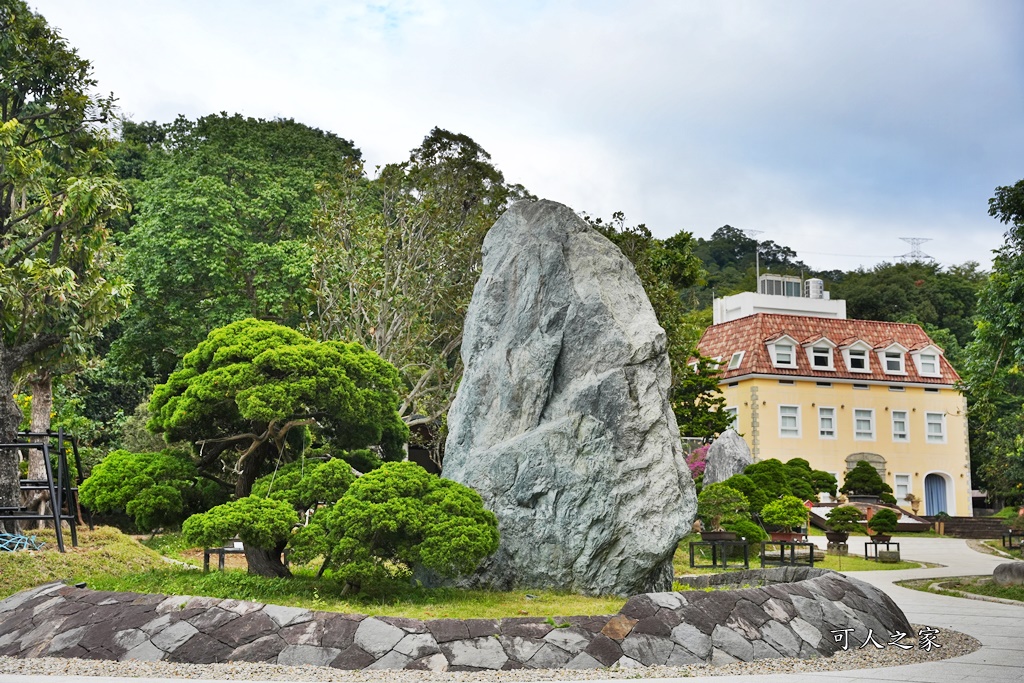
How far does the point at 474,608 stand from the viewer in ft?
29.9

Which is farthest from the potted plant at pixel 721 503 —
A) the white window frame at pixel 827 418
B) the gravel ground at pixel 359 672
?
the white window frame at pixel 827 418

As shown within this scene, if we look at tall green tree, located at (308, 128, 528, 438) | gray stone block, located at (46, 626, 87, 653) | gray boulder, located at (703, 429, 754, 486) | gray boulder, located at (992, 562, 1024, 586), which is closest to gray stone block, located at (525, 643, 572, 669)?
gray stone block, located at (46, 626, 87, 653)

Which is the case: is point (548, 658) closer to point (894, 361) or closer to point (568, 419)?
point (568, 419)

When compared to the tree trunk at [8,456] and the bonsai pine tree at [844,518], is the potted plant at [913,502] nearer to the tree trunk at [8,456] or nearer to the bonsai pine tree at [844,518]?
the bonsai pine tree at [844,518]

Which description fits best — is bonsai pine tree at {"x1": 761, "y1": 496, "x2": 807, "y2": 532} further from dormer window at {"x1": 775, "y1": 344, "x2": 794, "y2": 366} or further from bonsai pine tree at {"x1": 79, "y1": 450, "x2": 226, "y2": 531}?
dormer window at {"x1": 775, "y1": 344, "x2": 794, "y2": 366}

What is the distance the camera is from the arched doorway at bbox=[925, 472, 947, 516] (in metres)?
35.3

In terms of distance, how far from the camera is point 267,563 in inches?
402

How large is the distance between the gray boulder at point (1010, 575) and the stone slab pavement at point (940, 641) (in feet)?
3.90

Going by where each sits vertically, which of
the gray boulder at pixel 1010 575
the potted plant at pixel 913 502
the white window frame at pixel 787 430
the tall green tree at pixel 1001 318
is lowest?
the potted plant at pixel 913 502

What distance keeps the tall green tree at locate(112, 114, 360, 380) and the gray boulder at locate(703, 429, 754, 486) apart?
33.4ft

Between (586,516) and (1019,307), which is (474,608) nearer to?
(586,516)

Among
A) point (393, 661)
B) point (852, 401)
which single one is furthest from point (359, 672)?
point (852, 401)

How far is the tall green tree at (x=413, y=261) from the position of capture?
21.3 m

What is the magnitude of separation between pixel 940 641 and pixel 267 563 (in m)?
6.73
